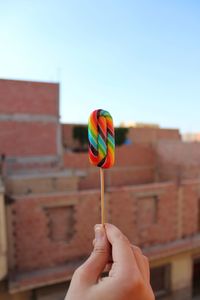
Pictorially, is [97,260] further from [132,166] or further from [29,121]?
[132,166]

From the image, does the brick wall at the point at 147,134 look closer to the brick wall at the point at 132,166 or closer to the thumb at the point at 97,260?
the brick wall at the point at 132,166

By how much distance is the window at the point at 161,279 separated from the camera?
34.1 ft

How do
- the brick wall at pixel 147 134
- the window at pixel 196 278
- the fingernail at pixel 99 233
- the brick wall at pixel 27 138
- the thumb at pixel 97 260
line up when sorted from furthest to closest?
1. the brick wall at pixel 147 134
2. the brick wall at pixel 27 138
3. the window at pixel 196 278
4. the fingernail at pixel 99 233
5. the thumb at pixel 97 260

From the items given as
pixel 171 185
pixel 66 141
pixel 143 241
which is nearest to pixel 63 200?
pixel 143 241

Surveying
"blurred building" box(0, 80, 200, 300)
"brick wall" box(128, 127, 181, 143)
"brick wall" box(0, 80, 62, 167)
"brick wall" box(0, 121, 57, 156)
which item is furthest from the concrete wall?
"brick wall" box(128, 127, 181, 143)

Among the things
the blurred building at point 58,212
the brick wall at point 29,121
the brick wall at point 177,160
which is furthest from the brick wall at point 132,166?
the brick wall at point 29,121

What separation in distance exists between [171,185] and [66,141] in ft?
45.3

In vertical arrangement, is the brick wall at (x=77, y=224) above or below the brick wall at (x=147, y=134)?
below

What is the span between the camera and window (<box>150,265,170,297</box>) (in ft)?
34.1

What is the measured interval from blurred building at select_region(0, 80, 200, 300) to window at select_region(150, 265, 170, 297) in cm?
4

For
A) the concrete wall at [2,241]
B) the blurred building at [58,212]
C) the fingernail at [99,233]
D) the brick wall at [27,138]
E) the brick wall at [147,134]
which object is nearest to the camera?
the fingernail at [99,233]

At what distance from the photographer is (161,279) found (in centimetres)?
1056

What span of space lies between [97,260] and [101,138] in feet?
3.21

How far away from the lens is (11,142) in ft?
47.5
